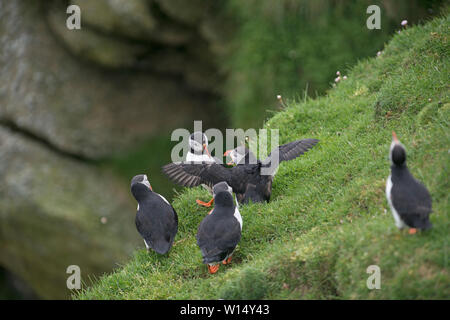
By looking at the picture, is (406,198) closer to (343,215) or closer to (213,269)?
(343,215)

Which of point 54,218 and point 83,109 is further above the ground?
point 83,109

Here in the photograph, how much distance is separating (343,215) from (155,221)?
1874mm

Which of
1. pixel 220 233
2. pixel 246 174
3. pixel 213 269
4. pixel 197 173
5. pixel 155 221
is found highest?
pixel 197 173

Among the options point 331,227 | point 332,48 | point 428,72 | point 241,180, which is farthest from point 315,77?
point 331,227

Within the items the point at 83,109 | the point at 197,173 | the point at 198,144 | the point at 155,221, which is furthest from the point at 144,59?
the point at 155,221

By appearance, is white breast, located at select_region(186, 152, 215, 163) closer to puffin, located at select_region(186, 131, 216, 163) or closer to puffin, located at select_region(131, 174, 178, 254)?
puffin, located at select_region(186, 131, 216, 163)

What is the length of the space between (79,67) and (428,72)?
821 cm

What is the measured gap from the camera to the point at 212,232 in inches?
190

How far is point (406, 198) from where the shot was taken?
372 cm

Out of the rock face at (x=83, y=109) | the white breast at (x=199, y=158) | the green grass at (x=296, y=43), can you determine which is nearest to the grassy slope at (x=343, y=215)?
the white breast at (x=199, y=158)

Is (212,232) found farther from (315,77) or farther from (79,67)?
(79,67)

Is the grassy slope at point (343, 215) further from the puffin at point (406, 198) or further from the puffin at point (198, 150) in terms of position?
the puffin at point (198, 150)

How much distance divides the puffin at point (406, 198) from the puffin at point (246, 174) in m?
1.82
